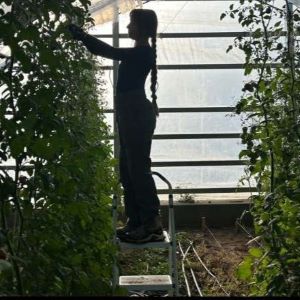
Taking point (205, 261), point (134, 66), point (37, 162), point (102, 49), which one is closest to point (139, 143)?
point (134, 66)

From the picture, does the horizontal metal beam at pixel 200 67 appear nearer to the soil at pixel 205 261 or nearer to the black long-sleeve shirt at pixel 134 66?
the soil at pixel 205 261

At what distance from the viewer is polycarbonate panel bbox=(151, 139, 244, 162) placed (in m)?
7.17

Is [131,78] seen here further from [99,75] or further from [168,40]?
[168,40]

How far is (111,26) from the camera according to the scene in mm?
7051

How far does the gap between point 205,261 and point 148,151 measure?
232 cm

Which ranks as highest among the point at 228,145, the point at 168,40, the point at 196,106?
the point at 168,40

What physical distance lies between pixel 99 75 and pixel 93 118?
80.3 inches

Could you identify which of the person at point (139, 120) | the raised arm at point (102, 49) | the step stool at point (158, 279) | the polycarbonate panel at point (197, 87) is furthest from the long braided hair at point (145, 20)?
the polycarbonate panel at point (197, 87)

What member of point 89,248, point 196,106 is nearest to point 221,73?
point 196,106

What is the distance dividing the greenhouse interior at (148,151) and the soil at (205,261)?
0.07 ft

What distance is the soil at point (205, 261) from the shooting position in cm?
440

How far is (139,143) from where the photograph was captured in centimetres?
314

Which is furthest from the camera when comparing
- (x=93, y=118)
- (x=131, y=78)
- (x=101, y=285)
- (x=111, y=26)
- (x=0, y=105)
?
(x=111, y=26)

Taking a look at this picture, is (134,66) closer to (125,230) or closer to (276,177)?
(125,230)
